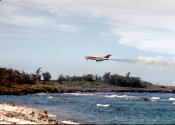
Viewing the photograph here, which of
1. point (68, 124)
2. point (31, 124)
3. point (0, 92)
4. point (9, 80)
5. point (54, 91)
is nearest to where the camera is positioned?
point (31, 124)

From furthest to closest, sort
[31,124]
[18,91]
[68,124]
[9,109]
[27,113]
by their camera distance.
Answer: [18,91], [9,109], [27,113], [68,124], [31,124]

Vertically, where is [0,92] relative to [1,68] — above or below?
below

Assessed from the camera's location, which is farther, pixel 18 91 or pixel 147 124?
pixel 18 91

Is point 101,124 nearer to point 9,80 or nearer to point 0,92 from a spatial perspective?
point 0,92

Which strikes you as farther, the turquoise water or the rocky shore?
the turquoise water

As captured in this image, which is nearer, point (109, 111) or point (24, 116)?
point (24, 116)

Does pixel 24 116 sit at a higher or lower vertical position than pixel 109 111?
higher

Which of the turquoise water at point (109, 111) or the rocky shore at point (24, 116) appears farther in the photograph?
the turquoise water at point (109, 111)

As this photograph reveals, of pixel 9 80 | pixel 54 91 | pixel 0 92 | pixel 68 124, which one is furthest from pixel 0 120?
pixel 54 91

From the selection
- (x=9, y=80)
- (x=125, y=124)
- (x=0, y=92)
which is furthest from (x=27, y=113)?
(x=9, y=80)

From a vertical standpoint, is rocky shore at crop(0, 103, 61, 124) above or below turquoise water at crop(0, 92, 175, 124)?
above

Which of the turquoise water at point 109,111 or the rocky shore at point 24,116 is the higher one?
the rocky shore at point 24,116
